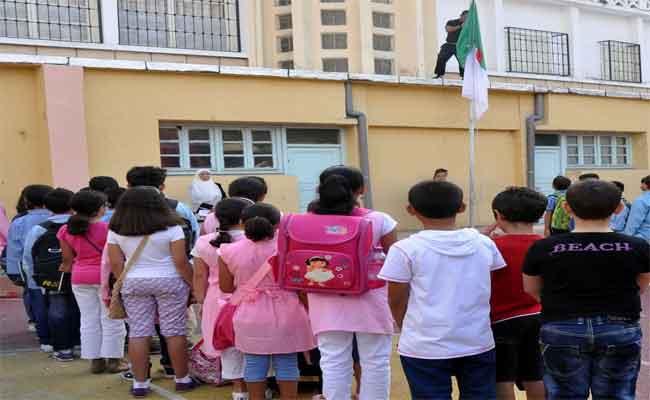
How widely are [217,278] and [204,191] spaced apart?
247 inches

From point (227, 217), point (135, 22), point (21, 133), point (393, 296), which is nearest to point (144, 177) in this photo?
point (227, 217)

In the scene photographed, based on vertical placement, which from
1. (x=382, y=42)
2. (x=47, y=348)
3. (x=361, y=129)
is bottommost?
(x=47, y=348)

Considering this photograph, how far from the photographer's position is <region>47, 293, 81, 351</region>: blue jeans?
6363mm

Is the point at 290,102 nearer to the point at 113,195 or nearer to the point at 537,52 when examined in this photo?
the point at 113,195

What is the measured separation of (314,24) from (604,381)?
21074 millimetres

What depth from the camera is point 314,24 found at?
2334 cm

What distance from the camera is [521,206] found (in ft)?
12.4

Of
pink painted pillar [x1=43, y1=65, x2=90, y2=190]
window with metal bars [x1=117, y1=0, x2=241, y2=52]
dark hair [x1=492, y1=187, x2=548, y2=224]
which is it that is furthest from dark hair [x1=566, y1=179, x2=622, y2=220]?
window with metal bars [x1=117, y1=0, x2=241, y2=52]

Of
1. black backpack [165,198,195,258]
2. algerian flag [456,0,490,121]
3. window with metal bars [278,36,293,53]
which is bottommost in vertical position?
black backpack [165,198,195,258]

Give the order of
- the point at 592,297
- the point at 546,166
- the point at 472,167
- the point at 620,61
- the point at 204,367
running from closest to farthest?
the point at 592,297 < the point at 204,367 < the point at 472,167 < the point at 546,166 < the point at 620,61

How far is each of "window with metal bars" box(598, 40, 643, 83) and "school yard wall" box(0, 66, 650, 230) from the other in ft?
8.09

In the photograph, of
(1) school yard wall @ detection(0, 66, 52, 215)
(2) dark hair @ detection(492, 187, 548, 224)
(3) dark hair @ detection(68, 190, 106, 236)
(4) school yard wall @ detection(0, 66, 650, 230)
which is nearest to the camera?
(2) dark hair @ detection(492, 187, 548, 224)

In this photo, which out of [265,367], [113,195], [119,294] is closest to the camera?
[265,367]

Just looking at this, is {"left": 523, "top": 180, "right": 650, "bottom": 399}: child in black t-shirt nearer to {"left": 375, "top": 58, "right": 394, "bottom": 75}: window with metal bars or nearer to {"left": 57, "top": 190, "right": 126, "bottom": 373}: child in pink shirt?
{"left": 57, "top": 190, "right": 126, "bottom": 373}: child in pink shirt
